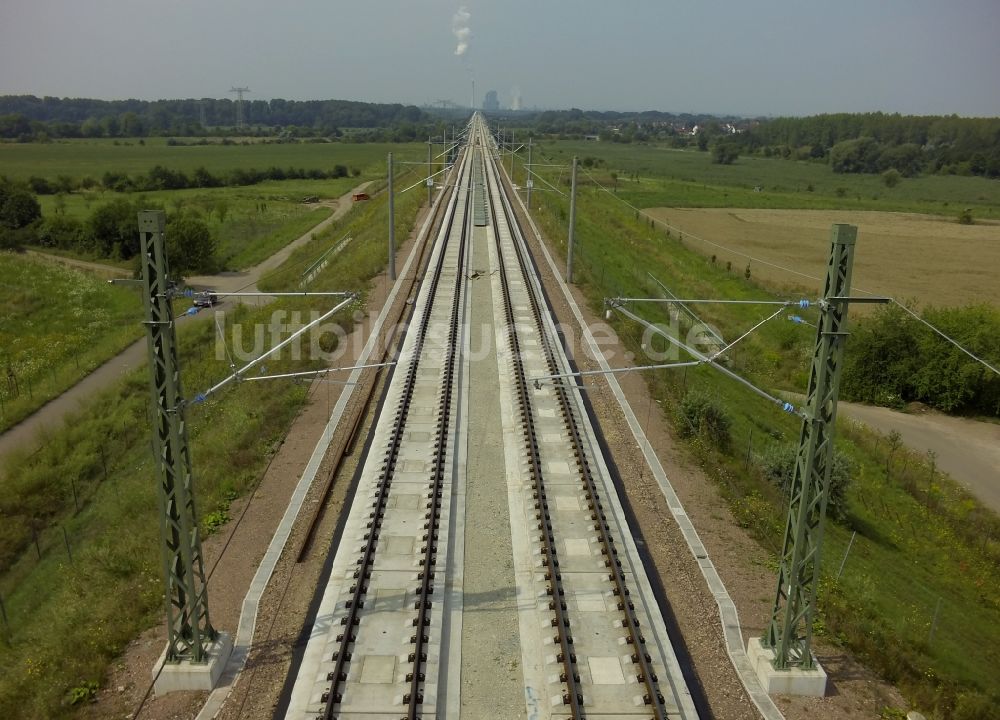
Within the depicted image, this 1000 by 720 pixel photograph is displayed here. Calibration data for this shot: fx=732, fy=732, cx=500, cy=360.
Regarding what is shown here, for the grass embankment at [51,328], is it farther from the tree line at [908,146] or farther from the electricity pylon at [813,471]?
Result: the tree line at [908,146]

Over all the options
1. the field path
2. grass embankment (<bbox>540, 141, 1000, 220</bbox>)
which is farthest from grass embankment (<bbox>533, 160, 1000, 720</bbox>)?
grass embankment (<bbox>540, 141, 1000, 220</bbox>)

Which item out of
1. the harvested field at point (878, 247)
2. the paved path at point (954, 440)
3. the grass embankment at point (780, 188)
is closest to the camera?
the paved path at point (954, 440)

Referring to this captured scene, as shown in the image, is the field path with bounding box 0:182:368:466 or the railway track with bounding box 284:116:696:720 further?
the field path with bounding box 0:182:368:466

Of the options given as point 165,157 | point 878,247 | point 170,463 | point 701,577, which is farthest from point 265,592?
point 165,157

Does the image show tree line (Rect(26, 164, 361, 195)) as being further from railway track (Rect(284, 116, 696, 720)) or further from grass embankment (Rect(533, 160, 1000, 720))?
railway track (Rect(284, 116, 696, 720))

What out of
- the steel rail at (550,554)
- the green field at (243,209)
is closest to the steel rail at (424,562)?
the steel rail at (550,554)

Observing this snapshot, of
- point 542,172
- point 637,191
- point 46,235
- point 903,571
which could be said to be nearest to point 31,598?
point 903,571

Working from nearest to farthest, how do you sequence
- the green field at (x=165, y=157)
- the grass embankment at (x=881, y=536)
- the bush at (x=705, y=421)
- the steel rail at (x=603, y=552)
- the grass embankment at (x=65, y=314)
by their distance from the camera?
the steel rail at (x=603, y=552) → the grass embankment at (x=881, y=536) → the bush at (x=705, y=421) → the grass embankment at (x=65, y=314) → the green field at (x=165, y=157)
